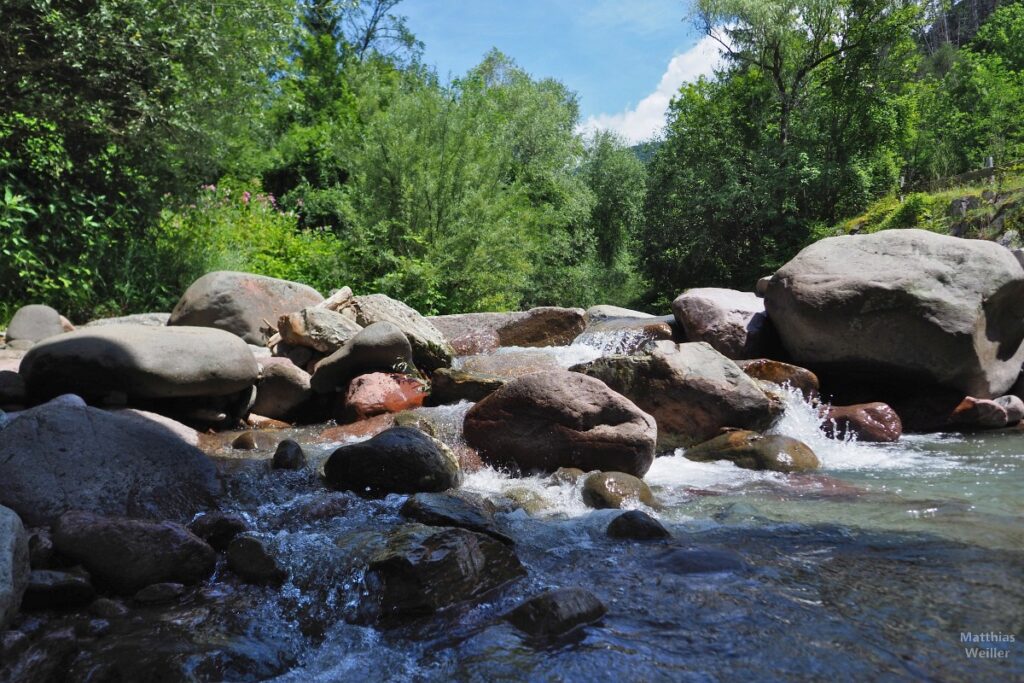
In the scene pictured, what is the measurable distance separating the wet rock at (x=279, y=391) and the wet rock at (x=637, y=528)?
15.4ft

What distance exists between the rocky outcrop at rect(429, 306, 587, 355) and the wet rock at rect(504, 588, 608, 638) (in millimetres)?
8775

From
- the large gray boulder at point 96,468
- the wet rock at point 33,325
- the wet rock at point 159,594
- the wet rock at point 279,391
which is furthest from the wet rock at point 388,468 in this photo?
the wet rock at point 33,325

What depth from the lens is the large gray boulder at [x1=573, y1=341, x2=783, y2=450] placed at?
6.98 metres

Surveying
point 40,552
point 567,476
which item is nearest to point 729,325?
point 567,476


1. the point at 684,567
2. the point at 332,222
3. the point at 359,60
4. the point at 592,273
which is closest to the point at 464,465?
the point at 684,567

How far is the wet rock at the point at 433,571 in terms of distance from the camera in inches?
131

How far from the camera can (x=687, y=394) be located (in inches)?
274

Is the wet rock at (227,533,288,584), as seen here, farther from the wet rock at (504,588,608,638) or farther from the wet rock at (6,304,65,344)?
the wet rock at (6,304,65,344)

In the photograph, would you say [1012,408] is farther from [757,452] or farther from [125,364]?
[125,364]

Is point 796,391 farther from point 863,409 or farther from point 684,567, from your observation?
point 684,567

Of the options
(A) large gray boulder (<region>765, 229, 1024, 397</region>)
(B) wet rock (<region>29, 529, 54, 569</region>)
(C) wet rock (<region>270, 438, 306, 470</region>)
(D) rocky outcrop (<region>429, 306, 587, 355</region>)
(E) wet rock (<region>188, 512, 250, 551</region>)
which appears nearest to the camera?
(B) wet rock (<region>29, 529, 54, 569</region>)

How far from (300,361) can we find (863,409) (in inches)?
248

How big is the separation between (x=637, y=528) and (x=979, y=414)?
574 centimetres

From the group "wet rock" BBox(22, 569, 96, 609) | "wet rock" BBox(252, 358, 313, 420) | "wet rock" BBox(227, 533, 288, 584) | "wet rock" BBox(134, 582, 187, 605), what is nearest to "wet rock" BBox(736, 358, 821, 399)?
"wet rock" BBox(252, 358, 313, 420)
